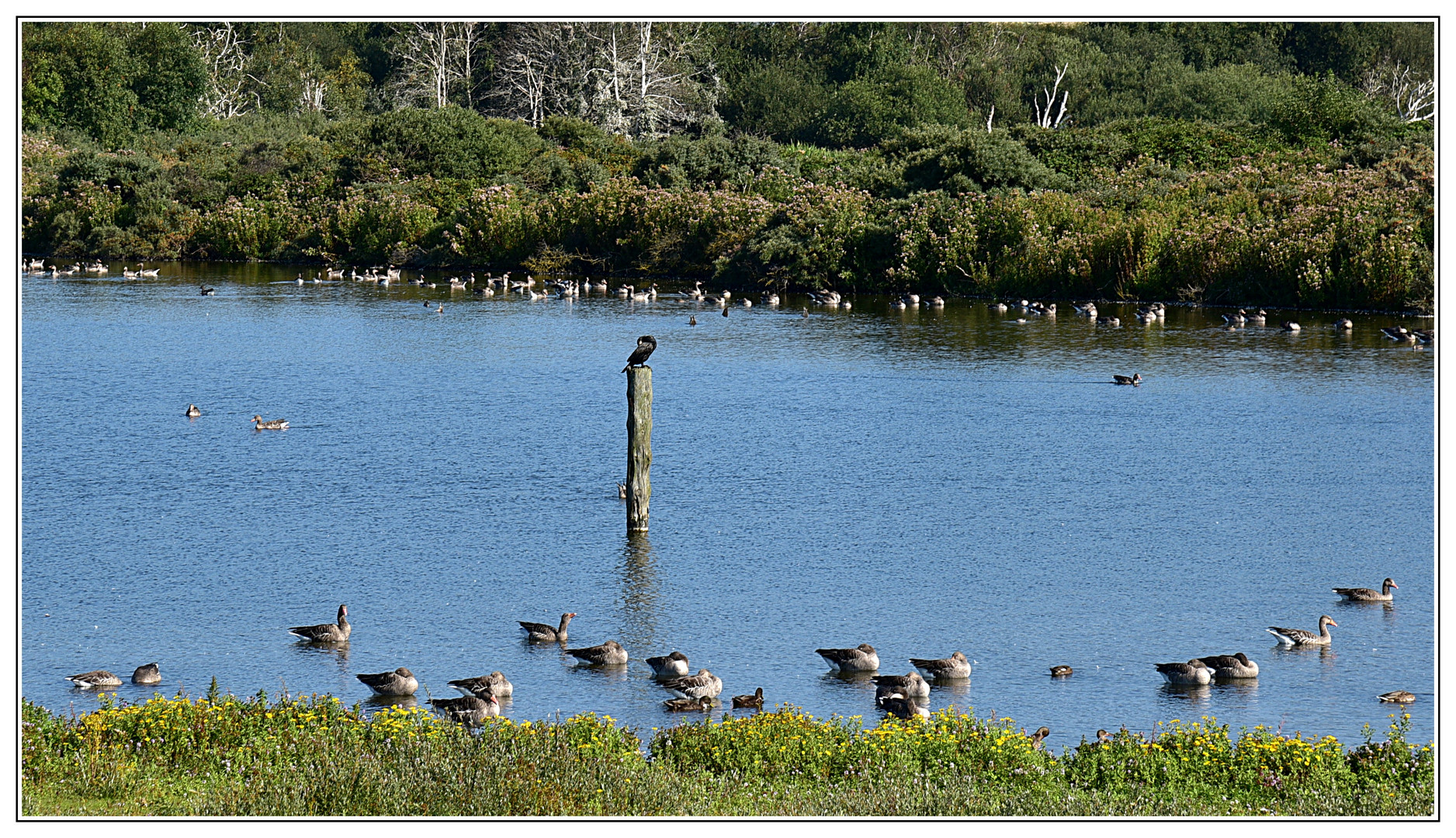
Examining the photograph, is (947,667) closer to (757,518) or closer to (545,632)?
(545,632)

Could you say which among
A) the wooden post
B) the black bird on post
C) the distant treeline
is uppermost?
the distant treeline

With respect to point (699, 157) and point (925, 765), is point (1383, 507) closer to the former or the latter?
point (925, 765)

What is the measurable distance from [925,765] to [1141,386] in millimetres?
22426

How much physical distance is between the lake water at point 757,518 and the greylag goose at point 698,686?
265 mm

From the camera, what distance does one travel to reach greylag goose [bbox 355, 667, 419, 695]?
48.5 ft

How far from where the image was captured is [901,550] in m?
20.4

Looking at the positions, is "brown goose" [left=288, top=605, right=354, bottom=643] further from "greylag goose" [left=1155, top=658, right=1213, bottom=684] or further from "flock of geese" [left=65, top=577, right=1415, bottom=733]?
"greylag goose" [left=1155, top=658, right=1213, bottom=684]


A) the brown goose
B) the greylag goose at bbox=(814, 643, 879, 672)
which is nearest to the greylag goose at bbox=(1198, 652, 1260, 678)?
the greylag goose at bbox=(814, 643, 879, 672)

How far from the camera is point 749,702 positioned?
14.5m

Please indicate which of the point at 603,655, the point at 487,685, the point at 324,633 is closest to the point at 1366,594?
the point at 603,655

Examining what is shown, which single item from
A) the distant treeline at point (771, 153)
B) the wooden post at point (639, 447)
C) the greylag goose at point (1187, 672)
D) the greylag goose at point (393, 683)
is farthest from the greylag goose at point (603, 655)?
the distant treeline at point (771, 153)

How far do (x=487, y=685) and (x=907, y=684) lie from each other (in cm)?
376

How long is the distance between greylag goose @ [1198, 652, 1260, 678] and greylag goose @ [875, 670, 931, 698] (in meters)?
2.80

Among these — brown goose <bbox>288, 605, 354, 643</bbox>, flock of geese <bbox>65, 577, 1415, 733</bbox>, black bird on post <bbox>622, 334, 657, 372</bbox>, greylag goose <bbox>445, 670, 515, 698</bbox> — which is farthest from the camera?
black bird on post <bbox>622, 334, 657, 372</bbox>
